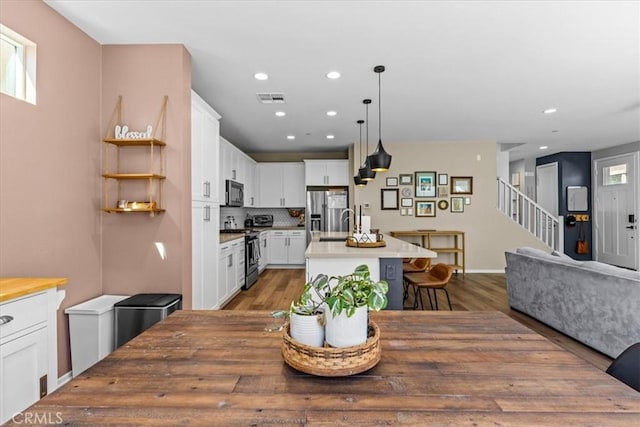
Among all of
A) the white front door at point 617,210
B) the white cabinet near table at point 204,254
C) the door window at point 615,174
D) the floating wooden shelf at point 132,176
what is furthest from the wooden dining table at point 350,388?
the door window at point 615,174

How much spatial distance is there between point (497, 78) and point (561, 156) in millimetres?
5803

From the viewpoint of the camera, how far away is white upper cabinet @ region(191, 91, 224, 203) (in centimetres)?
308

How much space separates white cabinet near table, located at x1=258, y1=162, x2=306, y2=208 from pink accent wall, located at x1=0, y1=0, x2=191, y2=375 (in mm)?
4415

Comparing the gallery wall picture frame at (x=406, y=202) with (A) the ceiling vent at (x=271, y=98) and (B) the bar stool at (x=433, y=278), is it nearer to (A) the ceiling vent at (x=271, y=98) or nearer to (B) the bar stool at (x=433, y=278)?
(B) the bar stool at (x=433, y=278)

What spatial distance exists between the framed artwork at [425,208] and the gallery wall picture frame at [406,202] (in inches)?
5.6

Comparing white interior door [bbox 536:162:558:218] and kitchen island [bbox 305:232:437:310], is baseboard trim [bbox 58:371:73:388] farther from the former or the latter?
white interior door [bbox 536:162:558:218]

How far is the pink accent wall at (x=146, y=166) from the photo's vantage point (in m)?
2.67

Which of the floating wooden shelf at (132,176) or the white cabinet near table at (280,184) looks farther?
the white cabinet near table at (280,184)

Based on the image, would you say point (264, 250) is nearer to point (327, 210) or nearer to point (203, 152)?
point (327, 210)

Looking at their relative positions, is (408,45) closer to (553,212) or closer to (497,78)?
(497,78)

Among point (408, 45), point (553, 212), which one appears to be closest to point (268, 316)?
point (408, 45)

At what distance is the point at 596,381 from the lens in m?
0.84

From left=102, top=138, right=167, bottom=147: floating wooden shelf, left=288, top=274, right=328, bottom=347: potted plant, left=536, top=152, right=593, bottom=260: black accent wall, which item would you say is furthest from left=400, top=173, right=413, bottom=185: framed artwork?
left=288, top=274, right=328, bottom=347: potted plant

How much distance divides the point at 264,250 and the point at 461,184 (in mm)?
4274
